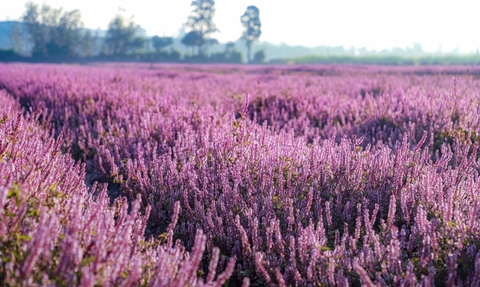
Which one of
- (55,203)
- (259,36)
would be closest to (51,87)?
(55,203)

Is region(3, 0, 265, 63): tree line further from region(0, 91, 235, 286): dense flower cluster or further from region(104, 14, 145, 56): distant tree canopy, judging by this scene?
region(0, 91, 235, 286): dense flower cluster

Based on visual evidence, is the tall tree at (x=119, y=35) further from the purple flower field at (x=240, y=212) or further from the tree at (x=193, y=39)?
the purple flower field at (x=240, y=212)

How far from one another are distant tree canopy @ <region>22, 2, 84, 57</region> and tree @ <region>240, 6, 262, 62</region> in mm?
26359

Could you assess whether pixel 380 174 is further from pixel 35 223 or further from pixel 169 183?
pixel 35 223

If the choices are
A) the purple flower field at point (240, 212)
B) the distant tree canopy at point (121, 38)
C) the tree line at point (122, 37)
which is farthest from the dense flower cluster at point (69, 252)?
the distant tree canopy at point (121, 38)

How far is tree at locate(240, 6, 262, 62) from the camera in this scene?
67188mm

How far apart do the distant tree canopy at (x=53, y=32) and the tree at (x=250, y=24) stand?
26.4 meters

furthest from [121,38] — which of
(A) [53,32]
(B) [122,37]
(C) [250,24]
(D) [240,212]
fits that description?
(D) [240,212]

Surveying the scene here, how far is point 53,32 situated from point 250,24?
31.5 meters

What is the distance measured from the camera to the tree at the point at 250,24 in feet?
220

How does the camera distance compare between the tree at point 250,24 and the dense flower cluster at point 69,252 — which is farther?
the tree at point 250,24

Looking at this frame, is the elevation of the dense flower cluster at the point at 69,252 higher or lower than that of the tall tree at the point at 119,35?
lower

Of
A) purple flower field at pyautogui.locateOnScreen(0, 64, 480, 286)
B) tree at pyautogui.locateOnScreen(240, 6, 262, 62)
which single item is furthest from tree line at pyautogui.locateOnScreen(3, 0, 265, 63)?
purple flower field at pyautogui.locateOnScreen(0, 64, 480, 286)

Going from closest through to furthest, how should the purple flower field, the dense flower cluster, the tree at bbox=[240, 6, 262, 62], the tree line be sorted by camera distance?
the dense flower cluster
the purple flower field
the tree line
the tree at bbox=[240, 6, 262, 62]
